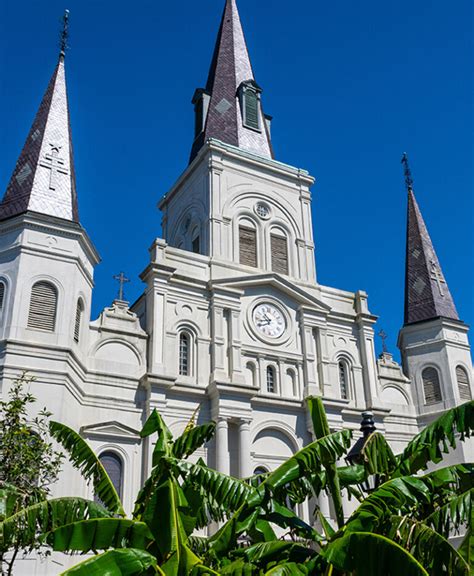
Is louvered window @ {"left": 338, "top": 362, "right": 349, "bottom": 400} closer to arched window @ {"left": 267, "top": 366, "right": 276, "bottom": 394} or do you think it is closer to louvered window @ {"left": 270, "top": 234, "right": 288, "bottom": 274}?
arched window @ {"left": 267, "top": 366, "right": 276, "bottom": 394}

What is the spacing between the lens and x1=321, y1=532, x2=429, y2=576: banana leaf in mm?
8062

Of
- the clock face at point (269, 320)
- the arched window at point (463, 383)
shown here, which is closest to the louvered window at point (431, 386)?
the arched window at point (463, 383)

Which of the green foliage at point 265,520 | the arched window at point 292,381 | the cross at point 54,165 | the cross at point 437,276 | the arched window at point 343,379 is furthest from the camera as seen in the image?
the cross at point 437,276

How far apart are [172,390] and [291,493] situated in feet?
44.0

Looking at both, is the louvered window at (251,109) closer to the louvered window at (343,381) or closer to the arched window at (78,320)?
the louvered window at (343,381)

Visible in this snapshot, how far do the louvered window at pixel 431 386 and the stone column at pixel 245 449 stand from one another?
421 inches

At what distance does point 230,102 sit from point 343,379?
16.4m

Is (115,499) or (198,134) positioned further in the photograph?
(198,134)

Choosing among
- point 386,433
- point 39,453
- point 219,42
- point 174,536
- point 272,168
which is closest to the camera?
point 174,536

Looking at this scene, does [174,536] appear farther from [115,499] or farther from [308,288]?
[308,288]

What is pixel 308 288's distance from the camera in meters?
30.7

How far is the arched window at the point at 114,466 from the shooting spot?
23.0 meters

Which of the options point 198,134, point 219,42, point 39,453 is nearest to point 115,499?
point 39,453

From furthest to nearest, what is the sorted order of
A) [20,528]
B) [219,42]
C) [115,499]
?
1. [219,42]
2. [115,499]
3. [20,528]
